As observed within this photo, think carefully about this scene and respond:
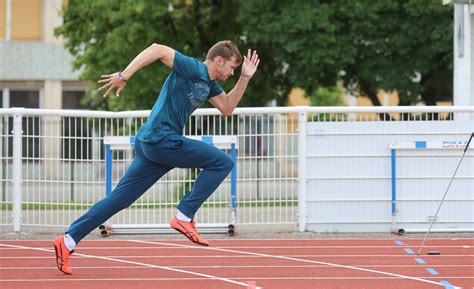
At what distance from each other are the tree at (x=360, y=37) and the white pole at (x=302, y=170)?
12.0 metres

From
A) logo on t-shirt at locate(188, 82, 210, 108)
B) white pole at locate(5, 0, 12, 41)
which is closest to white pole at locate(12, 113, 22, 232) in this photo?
logo on t-shirt at locate(188, 82, 210, 108)

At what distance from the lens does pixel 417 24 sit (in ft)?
89.6

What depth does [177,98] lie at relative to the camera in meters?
9.77

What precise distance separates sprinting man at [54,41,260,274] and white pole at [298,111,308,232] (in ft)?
15.0

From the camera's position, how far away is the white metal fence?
14.7 meters

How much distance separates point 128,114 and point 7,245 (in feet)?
7.81

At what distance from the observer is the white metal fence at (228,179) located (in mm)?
14695

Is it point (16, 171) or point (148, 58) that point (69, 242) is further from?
point (16, 171)

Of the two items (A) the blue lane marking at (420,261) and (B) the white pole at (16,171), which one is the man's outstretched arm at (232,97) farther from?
(B) the white pole at (16,171)

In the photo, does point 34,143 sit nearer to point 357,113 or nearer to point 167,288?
point 357,113

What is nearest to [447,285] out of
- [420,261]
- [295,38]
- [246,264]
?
[420,261]

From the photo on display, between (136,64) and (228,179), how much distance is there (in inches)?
221

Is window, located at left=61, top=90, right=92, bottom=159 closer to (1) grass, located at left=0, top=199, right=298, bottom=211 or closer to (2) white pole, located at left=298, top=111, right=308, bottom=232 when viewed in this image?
(1) grass, located at left=0, top=199, right=298, bottom=211

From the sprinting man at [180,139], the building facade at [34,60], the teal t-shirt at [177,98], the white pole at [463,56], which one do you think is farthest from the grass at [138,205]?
the building facade at [34,60]
